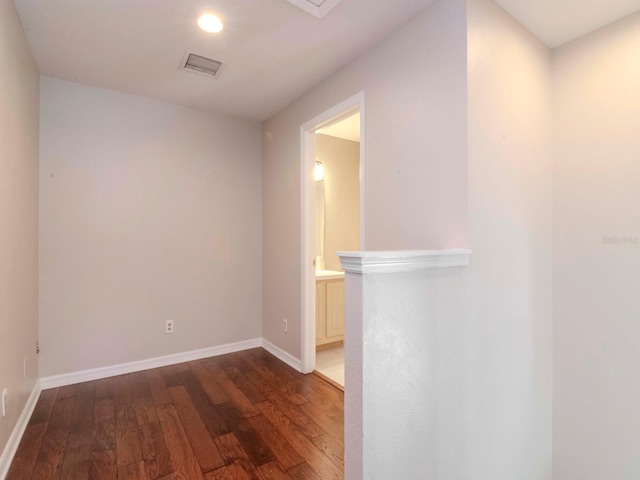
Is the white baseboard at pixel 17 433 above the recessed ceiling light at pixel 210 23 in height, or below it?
below

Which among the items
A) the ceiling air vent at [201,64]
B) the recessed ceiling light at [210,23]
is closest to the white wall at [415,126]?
the ceiling air vent at [201,64]

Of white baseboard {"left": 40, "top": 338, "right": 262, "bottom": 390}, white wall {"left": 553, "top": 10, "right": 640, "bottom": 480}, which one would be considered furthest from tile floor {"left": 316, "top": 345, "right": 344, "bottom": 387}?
white wall {"left": 553, "top": 10, "right": 640, "bottom": 480}

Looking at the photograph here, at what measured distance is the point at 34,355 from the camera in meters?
2.45

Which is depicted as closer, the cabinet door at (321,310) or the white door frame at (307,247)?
the white door frame at (307,247)

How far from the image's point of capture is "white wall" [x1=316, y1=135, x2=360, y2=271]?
163 inches

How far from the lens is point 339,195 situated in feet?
13.9

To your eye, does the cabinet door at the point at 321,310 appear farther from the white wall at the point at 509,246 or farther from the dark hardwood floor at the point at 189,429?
the white wall at the point at 509,246

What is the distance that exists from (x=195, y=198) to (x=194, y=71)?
1203 mm

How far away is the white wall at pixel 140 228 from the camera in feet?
8.78

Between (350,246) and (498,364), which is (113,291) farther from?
(498,364)

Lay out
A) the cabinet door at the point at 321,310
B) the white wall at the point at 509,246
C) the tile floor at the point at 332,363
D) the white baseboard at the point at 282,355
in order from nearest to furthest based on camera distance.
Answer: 1. the white wall at the point at 509,246
2. the tile floor at the point at 332,363
3. the white baseboard at the point at 282,355
4. the cabinet door at the point at 321,310

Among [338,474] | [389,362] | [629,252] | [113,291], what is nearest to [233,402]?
[338,474]

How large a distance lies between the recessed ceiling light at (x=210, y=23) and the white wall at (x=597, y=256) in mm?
2184

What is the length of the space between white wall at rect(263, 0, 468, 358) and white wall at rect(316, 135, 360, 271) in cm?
138
